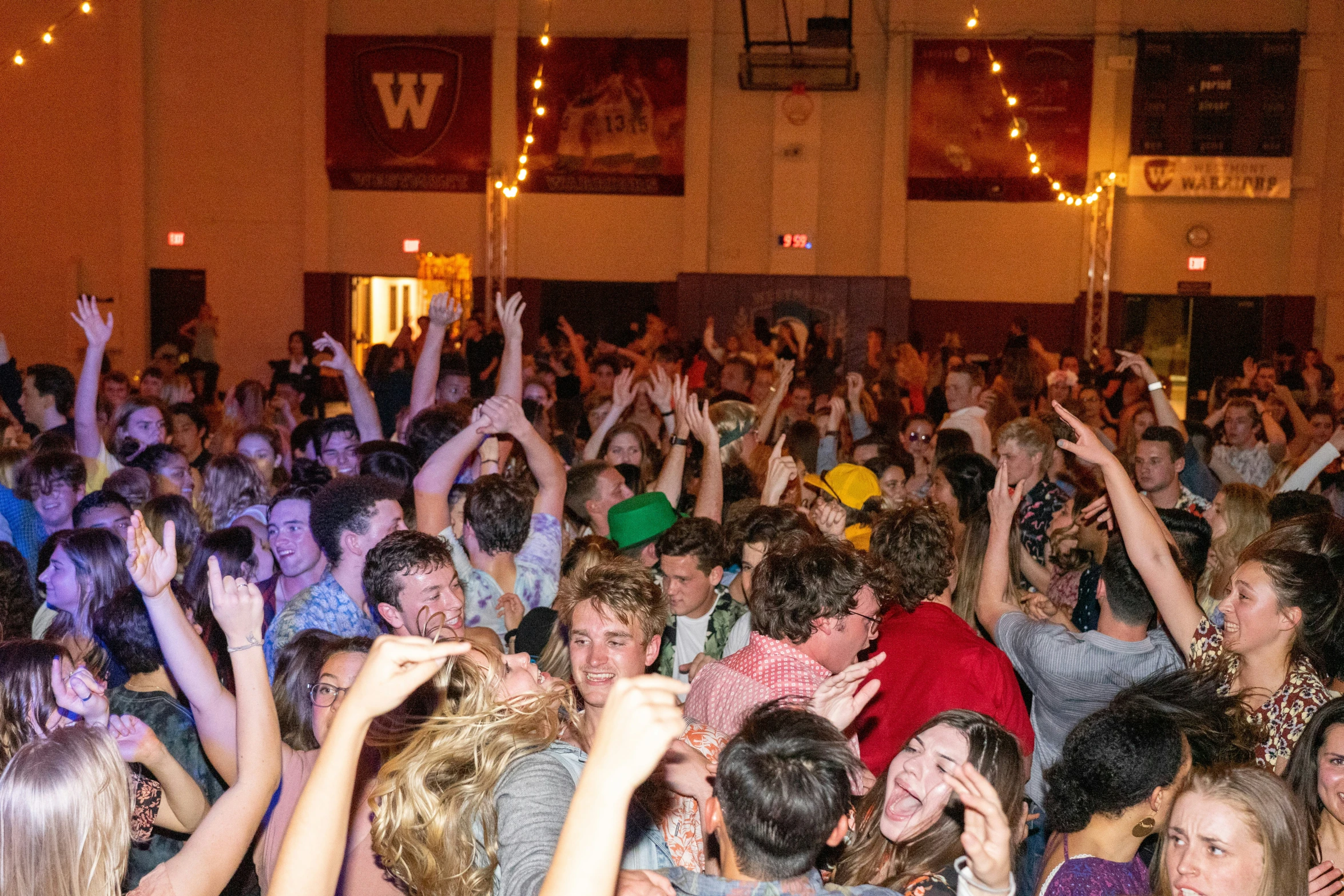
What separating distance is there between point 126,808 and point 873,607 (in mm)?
1900

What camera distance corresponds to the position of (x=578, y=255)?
16.7 meters

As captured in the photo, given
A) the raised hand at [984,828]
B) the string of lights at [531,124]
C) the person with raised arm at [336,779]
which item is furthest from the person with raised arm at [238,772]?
the string of lights at [531,124]

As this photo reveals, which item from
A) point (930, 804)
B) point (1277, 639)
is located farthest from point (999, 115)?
point (930, 804)

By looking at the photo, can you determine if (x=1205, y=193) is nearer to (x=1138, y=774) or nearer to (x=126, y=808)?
(x=1138, y=774)

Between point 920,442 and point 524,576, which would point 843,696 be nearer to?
point 524,576

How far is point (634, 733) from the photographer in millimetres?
1432

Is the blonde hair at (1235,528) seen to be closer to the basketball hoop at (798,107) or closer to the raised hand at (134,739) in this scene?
the raised hand at (134,739)

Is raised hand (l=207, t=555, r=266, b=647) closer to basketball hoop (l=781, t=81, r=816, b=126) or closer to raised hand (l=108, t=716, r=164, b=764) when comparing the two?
raised hand (l=108, t=716, r=164, b=764)

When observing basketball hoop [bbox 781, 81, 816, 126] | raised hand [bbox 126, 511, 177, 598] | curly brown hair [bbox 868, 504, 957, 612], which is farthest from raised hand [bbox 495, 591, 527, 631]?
basketball hoop [bbox 781, 81, 816, 126]

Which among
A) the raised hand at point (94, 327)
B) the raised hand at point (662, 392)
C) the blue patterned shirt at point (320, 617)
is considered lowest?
the blue patterned shirt at point (320, 617)

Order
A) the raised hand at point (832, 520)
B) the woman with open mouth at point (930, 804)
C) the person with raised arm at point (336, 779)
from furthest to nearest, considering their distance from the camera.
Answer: the raised hand at point (832, 520), the woman with open mouth at point (930, 804), the person with raised arm at point (336, 779)

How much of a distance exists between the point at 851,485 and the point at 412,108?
13.0 m

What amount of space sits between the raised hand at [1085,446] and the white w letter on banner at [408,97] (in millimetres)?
14153

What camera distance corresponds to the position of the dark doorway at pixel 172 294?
56.3 ft
